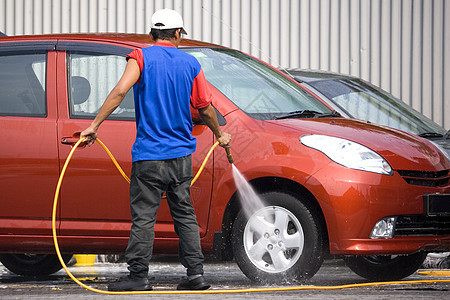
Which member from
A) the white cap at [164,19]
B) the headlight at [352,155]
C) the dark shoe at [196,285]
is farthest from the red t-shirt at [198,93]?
the dark shoe at [196,285]

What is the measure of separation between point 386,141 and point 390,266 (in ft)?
3.93

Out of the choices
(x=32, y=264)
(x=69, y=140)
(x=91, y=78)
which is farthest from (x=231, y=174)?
(x=32, y=264)

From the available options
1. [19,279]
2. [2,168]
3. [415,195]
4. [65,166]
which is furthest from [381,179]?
[19,279]

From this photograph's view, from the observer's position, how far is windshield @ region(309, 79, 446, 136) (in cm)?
991

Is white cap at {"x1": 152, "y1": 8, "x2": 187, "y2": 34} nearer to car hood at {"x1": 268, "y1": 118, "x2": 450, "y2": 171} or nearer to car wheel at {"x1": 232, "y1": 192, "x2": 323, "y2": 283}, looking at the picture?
car hood at {"x1": 268, "y1": 118, "x2": 450, "y2": 171}

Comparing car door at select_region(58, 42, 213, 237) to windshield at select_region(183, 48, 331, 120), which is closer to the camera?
car door at select_region(58, 42, 213, 237)

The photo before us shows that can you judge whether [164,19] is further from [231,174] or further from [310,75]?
[310,75]

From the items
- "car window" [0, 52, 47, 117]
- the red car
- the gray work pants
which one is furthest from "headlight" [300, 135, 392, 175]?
"car window" [0, 52, 47, 117]

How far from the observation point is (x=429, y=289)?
274 inches

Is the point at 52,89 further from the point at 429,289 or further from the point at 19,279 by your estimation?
the point at 429,289

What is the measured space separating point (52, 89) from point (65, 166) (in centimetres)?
72

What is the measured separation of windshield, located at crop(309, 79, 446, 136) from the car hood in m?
2.16

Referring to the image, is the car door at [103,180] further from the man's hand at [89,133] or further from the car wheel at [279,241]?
the man's hand at [89,133]

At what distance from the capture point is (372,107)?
10.1m
